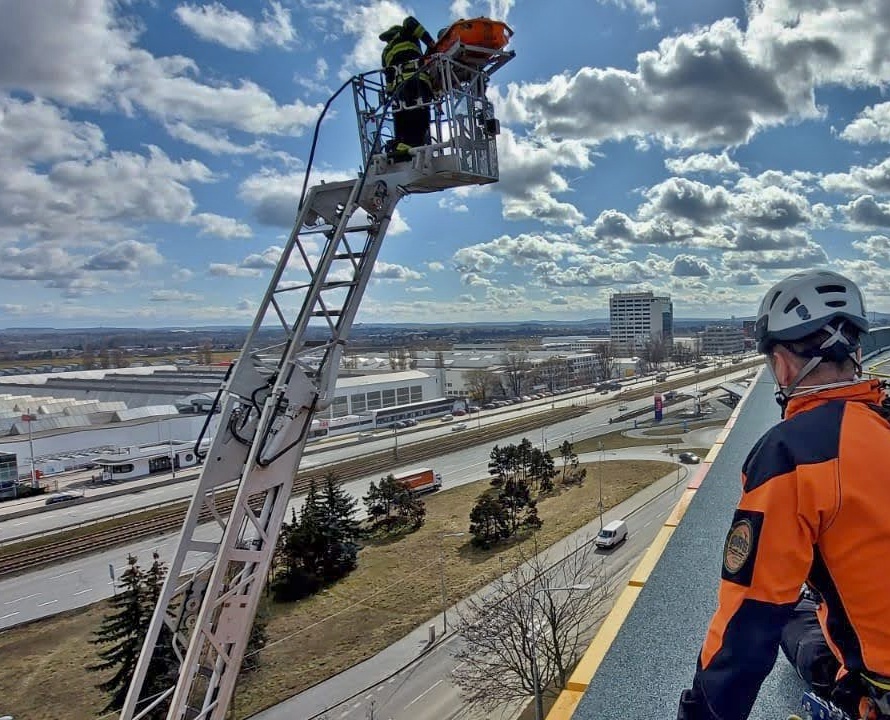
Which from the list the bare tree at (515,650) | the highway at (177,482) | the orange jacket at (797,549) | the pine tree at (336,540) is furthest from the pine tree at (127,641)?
the orange jacket at (797,549)

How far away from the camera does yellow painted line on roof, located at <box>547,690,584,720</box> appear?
9.73ft

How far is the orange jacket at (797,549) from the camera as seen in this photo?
1.35m

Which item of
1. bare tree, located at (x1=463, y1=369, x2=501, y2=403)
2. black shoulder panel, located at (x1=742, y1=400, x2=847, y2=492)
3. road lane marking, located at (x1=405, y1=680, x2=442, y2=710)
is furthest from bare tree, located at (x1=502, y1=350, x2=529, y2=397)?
black shoulder panel, located at (x1=742, y1=400, x2=847, y2=492)

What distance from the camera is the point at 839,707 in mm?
1714

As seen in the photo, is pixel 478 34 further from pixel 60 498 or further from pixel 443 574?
pixel 60 498

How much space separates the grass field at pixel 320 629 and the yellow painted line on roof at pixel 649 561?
9.66 m

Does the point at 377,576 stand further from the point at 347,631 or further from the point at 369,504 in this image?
the point at 369,504

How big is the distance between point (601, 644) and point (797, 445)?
9.12 feet

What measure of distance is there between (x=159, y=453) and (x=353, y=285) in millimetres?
33151

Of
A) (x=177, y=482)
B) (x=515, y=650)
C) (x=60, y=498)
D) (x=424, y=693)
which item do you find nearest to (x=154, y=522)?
(x=177, y=482)

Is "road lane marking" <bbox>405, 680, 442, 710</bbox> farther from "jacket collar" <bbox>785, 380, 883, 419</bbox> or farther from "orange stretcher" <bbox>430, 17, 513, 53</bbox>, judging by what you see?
"jacket collar" <bbox>785, 380, 883, 419</bbox>

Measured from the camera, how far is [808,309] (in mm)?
1656

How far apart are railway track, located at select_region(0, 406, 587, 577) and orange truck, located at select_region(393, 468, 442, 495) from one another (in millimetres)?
3489

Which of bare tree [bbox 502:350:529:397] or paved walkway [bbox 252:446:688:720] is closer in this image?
paved walkway [bbox 252:446:688:720]
